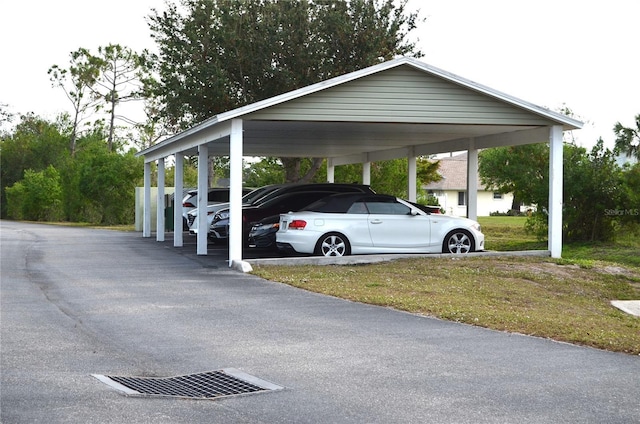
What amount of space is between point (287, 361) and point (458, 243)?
39.8 feet

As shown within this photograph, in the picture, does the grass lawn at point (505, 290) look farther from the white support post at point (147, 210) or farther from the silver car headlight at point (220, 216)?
the white support post at point (147, 210)

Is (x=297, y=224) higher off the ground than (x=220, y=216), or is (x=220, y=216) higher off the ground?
(x=220, y=216)

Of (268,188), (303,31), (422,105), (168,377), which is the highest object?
(303,31)

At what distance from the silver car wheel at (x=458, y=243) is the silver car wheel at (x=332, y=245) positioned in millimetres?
2469

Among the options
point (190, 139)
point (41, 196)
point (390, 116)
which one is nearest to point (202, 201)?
point (190, 139)

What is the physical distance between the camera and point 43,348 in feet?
31.0

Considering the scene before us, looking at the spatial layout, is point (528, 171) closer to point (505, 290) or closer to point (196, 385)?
Result: point (505, 290)

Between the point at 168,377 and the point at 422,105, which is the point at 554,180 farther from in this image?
the point at 168,377

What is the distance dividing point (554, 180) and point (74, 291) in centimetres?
1066

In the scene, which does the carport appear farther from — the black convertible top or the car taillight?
the black convertible top

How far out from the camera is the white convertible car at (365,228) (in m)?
19.1

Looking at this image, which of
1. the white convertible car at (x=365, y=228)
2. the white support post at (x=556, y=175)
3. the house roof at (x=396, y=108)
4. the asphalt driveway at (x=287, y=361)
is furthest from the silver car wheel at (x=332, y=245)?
the white support post at (x=556, y=175)

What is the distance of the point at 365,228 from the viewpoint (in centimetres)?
1941

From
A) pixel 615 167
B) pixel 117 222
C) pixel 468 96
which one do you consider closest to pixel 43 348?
pixel 468 96
